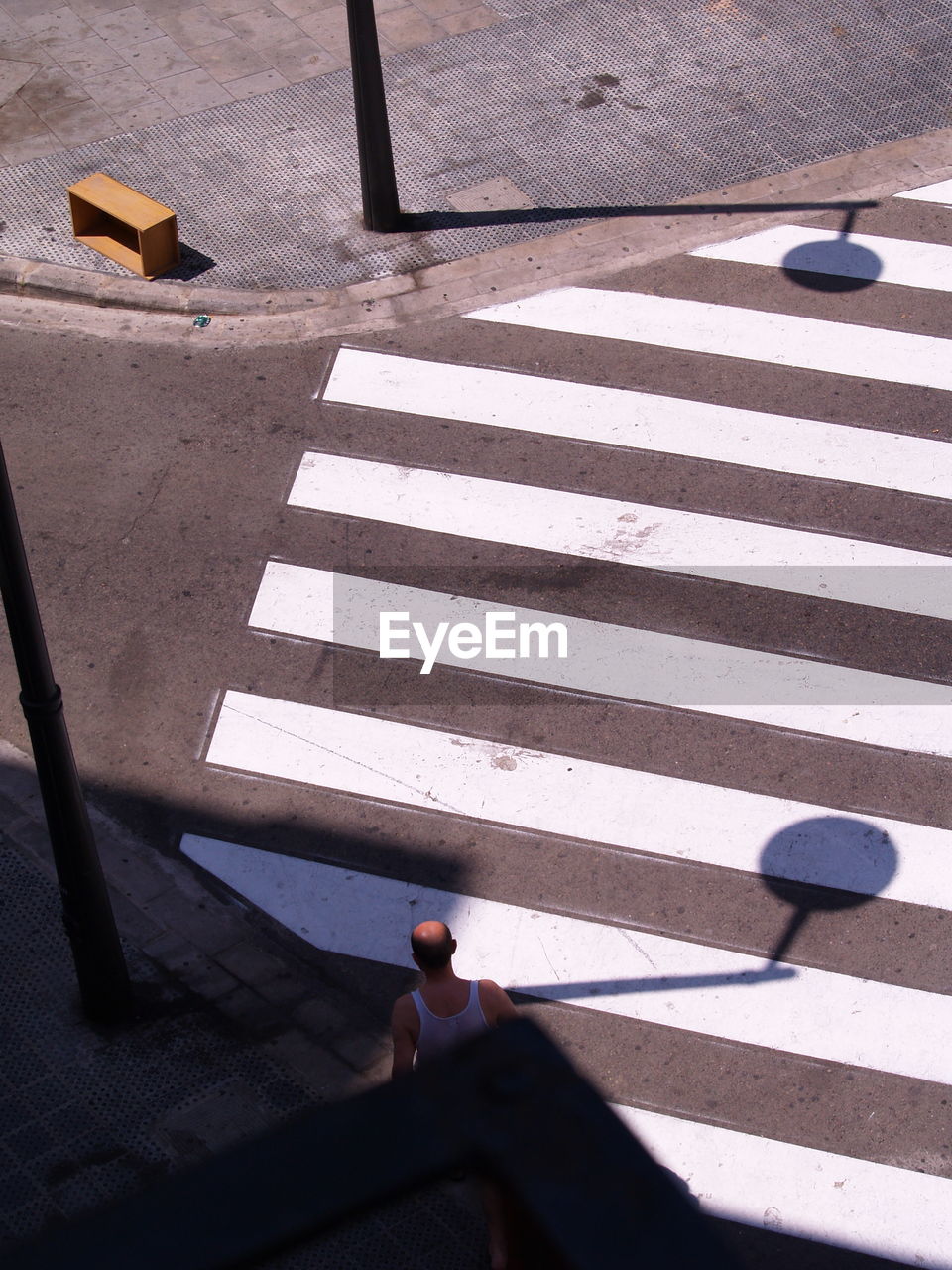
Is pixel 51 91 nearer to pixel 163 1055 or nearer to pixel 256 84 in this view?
pixel 256 84

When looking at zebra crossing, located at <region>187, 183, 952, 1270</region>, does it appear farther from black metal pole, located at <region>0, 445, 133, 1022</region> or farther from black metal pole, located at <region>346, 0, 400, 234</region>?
black metal pole, located at <region>346, 0, 400, 234</region>

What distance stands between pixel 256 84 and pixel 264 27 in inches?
46.6

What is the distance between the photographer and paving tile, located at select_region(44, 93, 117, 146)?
1302 cm

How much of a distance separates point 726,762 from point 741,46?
8661mm

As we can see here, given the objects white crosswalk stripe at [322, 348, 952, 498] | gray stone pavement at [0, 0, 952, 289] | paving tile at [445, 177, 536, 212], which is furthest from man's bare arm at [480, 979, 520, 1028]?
paving tile at [445, 177, 536, 212]

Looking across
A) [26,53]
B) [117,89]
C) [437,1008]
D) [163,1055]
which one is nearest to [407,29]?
[117,89]

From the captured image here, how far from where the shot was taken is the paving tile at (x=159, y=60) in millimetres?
13820

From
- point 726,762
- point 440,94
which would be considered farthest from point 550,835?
point 440,94

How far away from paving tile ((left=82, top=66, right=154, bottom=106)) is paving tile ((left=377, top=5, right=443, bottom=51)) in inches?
99.0

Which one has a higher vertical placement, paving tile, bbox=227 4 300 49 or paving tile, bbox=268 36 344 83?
paving tile, bbox=227 4 300 49

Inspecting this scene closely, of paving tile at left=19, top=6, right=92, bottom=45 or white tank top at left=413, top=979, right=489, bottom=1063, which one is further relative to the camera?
paving tile at left=19, top=6, right=92, bottom=45

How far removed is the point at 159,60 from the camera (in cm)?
1399

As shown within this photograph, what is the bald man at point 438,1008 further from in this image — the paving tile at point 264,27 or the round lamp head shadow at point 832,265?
the paving tile at point 264,27

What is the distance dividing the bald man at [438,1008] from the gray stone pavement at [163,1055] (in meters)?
0.70
